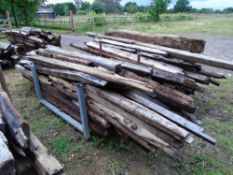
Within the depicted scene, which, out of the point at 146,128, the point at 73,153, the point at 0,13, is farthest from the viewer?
the point at 0,13

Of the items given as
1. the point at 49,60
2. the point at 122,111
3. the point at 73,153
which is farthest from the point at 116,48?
the point at 73,153

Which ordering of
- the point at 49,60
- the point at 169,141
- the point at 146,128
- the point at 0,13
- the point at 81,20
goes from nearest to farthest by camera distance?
the point at 169,141, the point at 146,128, the point at 49,60, the point at 81,20, the point at 0,13

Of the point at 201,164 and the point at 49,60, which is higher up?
the point at 49,60

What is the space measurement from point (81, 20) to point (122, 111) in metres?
16.5

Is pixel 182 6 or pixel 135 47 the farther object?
pixel 182 6

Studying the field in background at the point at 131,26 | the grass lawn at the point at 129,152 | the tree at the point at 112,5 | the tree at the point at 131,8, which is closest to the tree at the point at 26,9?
the field in background at the point at 131,26

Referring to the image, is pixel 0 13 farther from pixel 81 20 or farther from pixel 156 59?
pixel 156 59

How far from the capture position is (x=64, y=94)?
12.1 feet

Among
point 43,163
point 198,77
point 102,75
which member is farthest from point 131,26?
point 43,163

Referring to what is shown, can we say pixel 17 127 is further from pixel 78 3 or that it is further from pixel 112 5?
pixel 112 5

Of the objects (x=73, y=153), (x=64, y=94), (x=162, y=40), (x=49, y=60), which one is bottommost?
(x=73, y=153)

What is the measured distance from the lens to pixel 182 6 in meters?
43.1

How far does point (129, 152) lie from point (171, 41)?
229 centimetres

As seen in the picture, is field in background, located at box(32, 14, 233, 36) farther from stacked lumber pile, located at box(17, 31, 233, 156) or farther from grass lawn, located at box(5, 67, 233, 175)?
grass lawn, located at box(5, 67, 233, 175)
